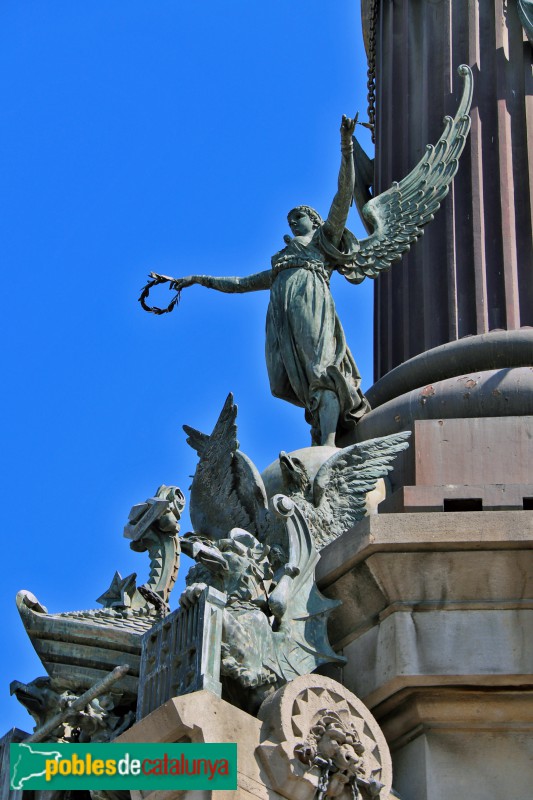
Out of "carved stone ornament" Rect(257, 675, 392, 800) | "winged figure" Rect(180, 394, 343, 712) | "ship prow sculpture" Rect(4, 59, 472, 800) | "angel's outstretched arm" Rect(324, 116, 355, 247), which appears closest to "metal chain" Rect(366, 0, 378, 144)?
"ship prow sculpture" Rect(4, 59, 472, 800)

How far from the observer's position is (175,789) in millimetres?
13344

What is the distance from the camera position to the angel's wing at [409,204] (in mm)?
18562

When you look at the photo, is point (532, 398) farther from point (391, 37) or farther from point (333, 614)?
point (391, 37)

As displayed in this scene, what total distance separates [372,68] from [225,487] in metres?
8.78

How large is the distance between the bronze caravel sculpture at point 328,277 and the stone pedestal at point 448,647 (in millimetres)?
3311

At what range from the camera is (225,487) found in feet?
54.9

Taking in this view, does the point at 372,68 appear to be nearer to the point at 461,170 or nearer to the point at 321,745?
the point at 461,170

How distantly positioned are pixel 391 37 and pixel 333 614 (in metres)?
9.35

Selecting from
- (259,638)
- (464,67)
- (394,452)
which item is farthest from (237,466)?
(464,67)

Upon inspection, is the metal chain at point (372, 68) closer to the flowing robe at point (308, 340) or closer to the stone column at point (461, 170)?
the stone column at point (461, 170)

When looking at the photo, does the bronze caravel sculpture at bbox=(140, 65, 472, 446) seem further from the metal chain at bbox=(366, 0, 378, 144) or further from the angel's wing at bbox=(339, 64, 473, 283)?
the metal chain at bbox=(366, 0, 378, 144)

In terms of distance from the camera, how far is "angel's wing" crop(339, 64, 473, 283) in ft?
60.9

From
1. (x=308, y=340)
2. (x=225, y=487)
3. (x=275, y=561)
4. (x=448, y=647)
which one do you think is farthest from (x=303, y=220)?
(x=448, y=647)

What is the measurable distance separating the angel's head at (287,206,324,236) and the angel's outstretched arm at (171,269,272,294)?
0.53 m
